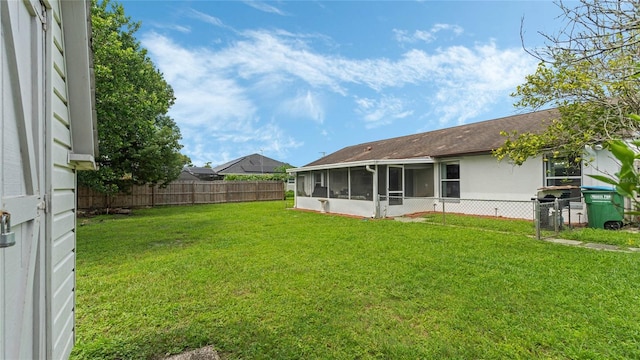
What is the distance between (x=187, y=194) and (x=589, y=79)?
2102 centimetres

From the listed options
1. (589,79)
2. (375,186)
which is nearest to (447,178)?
(375,186)

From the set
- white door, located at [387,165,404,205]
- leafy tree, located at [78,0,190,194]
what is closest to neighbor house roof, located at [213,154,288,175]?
leafy tree, located at [78,0,190,194]

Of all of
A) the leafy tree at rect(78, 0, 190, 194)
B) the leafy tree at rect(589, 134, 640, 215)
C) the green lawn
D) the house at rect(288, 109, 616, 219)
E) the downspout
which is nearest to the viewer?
the leafy tree at rect(589, 134, 640, 215)

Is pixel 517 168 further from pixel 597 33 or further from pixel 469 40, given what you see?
pixel 597 33

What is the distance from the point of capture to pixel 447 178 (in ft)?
42.2

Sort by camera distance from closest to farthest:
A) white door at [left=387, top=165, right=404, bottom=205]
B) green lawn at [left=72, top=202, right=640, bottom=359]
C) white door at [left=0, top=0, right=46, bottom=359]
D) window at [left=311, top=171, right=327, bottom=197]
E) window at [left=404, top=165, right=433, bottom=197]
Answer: white door at [left=0, top=0, right=46, bottom=359] → green lawn at [left=72, top=202, right=640, bottom=359] → white door at [left=387, top=165, right=404, bottom=205] → window at [left=404, top=165, right=433, bottom=197] → window at [left=311, top=171, right=327, bottom=197]

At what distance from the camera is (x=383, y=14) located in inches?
452

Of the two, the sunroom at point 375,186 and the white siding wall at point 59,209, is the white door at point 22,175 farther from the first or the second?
the sunroom at point 375,186

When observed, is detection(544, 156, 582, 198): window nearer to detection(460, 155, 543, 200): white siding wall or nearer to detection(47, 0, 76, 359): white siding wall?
detection(460, 155, 543, 200): white siding wall

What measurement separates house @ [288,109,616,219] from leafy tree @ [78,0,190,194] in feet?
26.6

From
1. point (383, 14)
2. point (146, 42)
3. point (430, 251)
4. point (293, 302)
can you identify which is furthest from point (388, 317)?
point (146, 42)

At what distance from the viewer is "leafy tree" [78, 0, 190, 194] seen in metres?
12.1

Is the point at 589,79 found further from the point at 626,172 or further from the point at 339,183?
the point at 339,183

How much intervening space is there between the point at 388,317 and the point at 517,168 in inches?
378
